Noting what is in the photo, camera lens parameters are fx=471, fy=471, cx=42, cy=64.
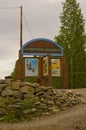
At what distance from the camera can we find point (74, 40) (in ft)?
144

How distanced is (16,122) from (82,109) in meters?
2.51

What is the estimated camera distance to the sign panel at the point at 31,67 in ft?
→ 69.4

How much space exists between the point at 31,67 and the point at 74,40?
2301 centimetres

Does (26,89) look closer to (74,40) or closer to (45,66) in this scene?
(45,66)

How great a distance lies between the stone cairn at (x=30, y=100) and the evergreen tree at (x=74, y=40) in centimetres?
2252

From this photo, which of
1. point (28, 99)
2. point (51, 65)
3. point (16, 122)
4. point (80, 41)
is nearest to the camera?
point (16, 122)

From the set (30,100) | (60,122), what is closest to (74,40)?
(30,100)

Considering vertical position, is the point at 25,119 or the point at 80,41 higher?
the point at 80,41

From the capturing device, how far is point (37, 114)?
17.0 meters


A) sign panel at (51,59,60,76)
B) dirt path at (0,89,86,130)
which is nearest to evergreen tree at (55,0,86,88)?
sign panel at (51,59,60,76)

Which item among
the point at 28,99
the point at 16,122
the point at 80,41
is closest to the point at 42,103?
the point at 28,99

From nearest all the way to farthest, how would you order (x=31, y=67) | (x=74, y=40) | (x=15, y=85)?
1. (x=15, y=85)
2. (x=31, y=67)
3. (x=74, y=40)

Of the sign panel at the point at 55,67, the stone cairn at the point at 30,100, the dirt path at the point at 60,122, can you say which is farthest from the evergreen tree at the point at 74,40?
the dirt path at the point at 60,122

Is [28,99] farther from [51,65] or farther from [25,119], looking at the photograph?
[51,65]
